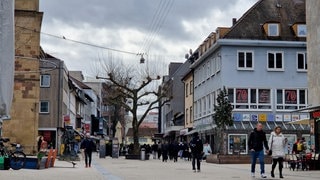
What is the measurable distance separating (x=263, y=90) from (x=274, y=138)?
2990 cm

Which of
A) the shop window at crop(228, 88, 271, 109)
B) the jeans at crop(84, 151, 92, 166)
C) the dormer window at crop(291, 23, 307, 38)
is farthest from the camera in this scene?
the dormer window at crop(291, 23, 307, 38)

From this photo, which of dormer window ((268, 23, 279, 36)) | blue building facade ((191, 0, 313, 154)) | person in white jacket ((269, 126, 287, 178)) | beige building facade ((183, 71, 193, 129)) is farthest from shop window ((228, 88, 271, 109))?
person in white jacket ((269, 126, 287, 178))

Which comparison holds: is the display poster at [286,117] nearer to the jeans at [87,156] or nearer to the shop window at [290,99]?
the shop window at [290,99]

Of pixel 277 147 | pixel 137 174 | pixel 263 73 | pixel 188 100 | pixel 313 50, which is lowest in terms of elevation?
pixel 137 174

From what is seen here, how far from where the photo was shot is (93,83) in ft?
469

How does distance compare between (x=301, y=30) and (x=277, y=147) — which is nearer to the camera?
(x=277, y=147)

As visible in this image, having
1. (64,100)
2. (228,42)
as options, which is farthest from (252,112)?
(64,100)

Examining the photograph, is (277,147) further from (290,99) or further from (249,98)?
(290,99)

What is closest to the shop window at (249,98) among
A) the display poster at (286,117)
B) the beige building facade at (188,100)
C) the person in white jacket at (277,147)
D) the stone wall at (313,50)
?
the display poster at (286,117)

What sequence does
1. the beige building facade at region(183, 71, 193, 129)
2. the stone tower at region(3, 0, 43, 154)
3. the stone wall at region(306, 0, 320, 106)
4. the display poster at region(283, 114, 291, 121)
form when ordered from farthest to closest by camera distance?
the beige building facade at region(183, 71, 193, 129) → the display poster at region(283, 114, 291, 121) → the stone tower at region(3, 0, 43, 154) → the stone wall at region(306, 0, 320, 106)

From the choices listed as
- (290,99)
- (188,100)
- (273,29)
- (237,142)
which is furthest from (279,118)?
(188,100)

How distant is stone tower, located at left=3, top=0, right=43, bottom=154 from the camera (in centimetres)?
4191

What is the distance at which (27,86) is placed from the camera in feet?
139

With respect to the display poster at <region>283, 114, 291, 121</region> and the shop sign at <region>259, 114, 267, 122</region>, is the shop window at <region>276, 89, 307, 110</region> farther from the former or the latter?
the shop sign at <region>259, 114, 267, 122</region>
